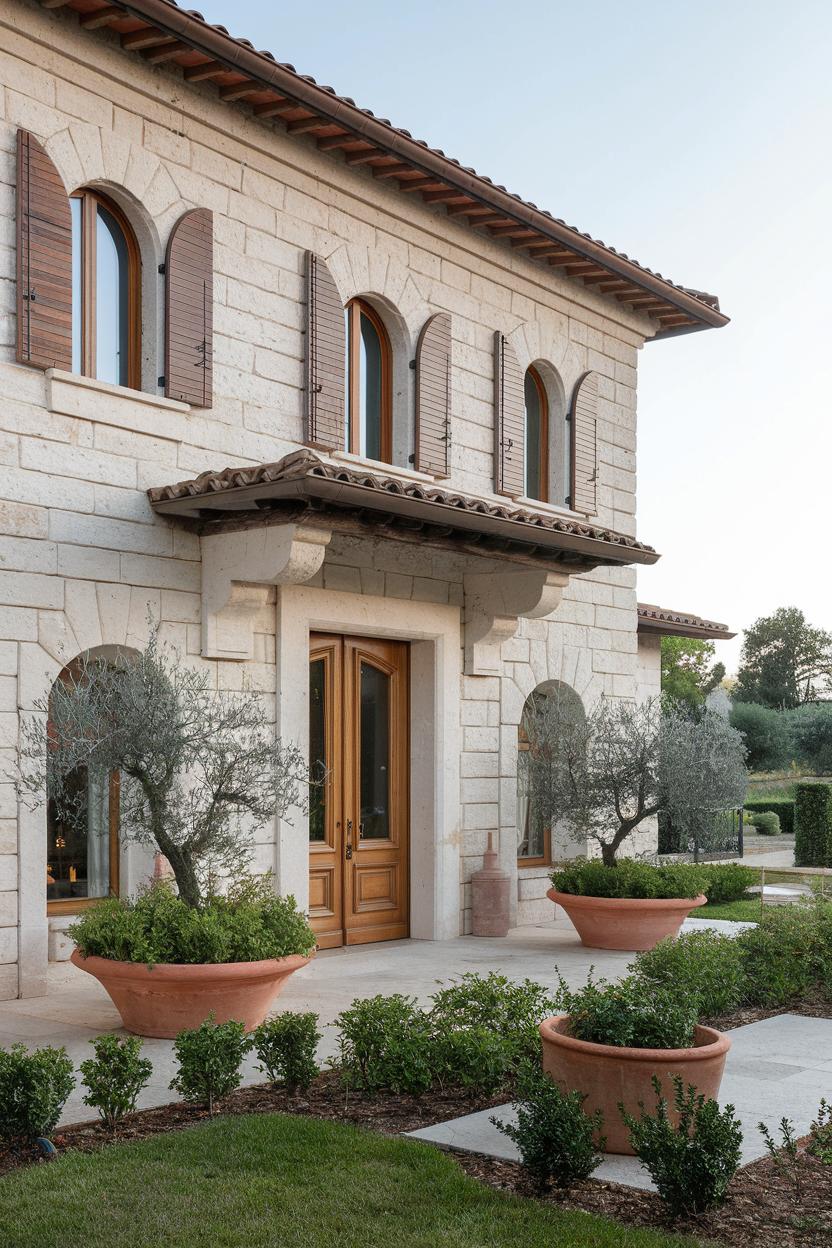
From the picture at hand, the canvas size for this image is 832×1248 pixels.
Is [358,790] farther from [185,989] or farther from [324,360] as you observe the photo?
[185,989]

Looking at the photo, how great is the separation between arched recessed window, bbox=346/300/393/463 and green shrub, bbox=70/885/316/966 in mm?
4769

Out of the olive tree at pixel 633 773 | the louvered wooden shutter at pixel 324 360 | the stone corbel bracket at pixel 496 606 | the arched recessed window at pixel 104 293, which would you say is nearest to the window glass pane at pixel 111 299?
the arched recessed window at pixel 104 293

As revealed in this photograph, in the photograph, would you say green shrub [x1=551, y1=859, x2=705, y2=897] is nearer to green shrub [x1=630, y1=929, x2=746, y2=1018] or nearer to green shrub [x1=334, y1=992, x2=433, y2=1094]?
green shrub [x1=630, y1=929, x2=746, y2=1018]

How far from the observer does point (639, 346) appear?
47.9 feet

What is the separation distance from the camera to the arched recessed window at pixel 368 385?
36.3ft

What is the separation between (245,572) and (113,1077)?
178 inches

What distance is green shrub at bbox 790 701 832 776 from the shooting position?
Answer: 43844 millimetres

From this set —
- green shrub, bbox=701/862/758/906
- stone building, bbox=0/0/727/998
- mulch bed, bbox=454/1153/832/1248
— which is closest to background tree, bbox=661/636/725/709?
green shrub, bbox=701/862/758/906

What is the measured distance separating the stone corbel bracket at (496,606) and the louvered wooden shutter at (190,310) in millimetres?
3420

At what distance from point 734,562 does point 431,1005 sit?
134ft

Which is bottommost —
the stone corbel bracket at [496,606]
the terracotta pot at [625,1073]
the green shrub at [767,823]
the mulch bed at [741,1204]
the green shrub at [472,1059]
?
the green shrub at [767,823]

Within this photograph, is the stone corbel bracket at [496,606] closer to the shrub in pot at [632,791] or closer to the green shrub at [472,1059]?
the shrub in pot at [632,791]

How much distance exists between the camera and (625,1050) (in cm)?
506

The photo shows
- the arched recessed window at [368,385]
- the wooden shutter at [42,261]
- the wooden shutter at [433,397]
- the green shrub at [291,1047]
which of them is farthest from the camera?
the wooden shutter at [433,397]
